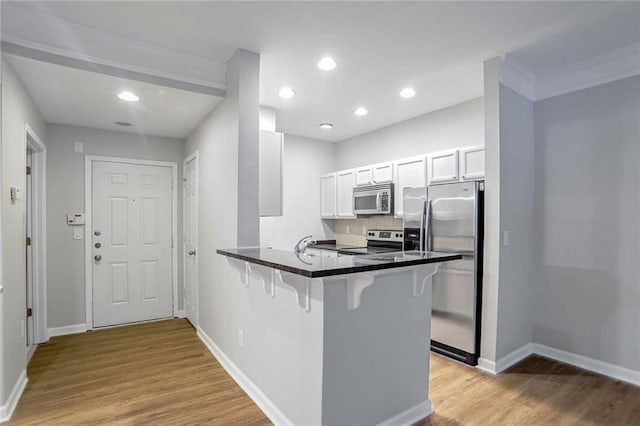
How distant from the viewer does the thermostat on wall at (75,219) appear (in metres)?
3.90

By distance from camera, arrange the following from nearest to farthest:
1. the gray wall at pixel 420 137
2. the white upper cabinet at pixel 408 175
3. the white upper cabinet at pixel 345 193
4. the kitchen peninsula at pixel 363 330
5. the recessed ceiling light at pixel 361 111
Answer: the kitchen peninsula at pixel 363 330
the gray wall at pixel 420 137
the white upper cabinet at pixel 408 175
the recessed ceiling light at pixel 361 111
the white upper cabinet at pixel 345 193

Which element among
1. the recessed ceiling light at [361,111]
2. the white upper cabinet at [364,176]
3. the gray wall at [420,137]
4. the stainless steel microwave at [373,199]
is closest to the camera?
the gray wall at [420,137]

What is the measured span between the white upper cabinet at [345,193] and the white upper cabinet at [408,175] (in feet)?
2.69

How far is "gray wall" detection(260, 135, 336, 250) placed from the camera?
509 centimetres

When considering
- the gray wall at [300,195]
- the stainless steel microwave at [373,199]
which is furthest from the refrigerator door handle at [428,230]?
the gray wall at [300,195]

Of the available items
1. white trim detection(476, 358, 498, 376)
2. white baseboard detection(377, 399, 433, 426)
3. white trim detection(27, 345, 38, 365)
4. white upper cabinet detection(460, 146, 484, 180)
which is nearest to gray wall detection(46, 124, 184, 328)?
white trim detection(27, 345, 38, 365)

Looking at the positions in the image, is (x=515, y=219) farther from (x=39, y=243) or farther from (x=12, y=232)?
(x=39, y=243)

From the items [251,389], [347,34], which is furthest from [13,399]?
[347,34]

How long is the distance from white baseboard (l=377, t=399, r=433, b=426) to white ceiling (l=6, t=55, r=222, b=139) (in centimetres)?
286

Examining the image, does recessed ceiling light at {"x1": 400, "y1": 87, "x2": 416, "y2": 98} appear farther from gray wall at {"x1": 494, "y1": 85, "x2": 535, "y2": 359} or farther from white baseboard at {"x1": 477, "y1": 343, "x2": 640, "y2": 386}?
white baseboard at {"x1": 477, "y1": 343, "x2": 640, "y2": 386}

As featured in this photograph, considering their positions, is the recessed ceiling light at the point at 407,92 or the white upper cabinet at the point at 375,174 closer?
the recessed ceiling light at the point at 407,92

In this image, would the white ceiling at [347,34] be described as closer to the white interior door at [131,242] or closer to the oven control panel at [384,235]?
the oven control panel at [384,235]

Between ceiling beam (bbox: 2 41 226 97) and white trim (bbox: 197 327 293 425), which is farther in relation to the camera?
ceiling beam (bbox: 2 41 226 97)

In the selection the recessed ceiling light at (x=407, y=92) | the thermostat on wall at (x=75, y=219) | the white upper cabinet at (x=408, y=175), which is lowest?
the thermostat on wall at (x=75, y=219)
